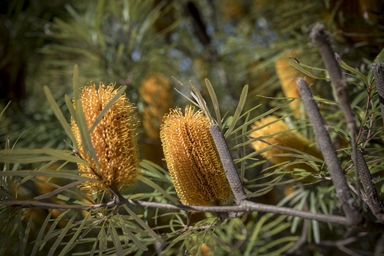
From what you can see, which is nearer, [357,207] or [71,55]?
[357,207]

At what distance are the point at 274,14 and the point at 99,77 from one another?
2.47ft

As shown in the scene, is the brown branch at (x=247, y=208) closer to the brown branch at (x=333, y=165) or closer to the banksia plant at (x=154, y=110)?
the brown branch at (x=333, y=165)

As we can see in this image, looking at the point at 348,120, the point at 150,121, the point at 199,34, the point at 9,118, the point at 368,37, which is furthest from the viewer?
the point at 199,34

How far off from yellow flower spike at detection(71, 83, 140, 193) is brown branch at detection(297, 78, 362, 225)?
19 centimetres

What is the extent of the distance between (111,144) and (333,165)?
0.70 feet

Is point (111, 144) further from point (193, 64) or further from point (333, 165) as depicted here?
point (193, 64)

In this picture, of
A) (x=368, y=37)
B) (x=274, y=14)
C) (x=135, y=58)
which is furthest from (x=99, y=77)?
(x=274, y=14)

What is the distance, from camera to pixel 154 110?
2.29 feet

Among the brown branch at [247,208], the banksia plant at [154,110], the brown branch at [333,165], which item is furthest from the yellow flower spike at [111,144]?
the banksia plant at [154,110]

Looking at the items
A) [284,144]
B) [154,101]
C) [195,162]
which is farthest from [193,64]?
[195,162]

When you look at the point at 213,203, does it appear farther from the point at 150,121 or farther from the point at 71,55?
the point at 71,55

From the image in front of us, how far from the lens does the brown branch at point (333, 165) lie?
0.20 metres

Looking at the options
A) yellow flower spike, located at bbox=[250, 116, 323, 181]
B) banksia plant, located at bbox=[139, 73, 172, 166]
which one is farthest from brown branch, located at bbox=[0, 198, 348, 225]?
banksia plant, located at bbox=[139, 73, 172, 166]

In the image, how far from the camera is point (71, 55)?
1095 mm
